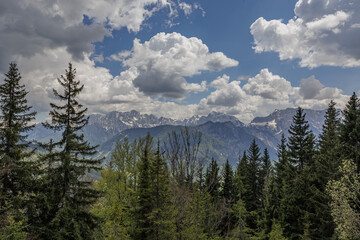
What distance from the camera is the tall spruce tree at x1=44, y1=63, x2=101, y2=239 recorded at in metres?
18.1

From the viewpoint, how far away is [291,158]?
3466 cm

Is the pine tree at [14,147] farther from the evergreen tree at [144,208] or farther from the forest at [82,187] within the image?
the evergreen tree at [144,208]

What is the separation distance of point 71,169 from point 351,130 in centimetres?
2903

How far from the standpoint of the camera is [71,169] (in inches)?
734

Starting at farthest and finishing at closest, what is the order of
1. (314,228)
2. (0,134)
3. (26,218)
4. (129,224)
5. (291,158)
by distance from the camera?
(291,158)
(314,228)
(129,224)
(0,134)
(26,218)

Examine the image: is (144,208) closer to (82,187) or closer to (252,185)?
(82,187)

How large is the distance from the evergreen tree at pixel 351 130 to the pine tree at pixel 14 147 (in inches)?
1212

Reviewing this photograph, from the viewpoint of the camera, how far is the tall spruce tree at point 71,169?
1808 centimetres

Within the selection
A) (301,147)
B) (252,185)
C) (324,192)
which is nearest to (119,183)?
(324,192)

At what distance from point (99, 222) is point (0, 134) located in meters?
11.0

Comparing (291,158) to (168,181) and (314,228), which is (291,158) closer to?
(314,228)

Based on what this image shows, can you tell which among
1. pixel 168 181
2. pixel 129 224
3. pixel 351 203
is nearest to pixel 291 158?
pixel 351 203

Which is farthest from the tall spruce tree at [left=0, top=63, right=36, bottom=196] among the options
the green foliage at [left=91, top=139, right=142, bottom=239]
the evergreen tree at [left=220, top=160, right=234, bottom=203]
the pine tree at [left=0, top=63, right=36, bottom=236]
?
the evergreen tree at [left=220, top=160, right=234, bottom=203]

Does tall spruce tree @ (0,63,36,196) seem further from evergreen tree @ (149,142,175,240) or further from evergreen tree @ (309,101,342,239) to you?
evergreen tree @ (309,101,342,239)
